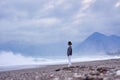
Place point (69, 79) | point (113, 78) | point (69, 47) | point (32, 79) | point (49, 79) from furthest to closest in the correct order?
point (69, 47) < point (32, 79) < point (49, 79) < point (69, 79) < point (113, 78)

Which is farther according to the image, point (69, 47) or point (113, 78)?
point (69, 47)

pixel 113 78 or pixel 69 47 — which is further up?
pixel 69 47

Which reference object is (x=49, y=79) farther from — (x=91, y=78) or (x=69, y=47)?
(x=69, y=47)

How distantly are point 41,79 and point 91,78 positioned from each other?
11.8ft

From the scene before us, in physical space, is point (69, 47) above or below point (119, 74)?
above

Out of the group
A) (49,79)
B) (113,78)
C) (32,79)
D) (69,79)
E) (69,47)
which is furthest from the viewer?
(69,47)

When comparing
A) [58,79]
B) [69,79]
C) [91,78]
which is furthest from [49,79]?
[91,78]

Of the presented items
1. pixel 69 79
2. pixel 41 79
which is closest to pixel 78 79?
pixel 69 79

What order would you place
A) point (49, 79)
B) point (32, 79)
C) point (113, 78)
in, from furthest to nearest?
1. point (32, 79)
2. point (49, 79)
3. point (113, 78)

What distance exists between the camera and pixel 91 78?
1224 centimetres

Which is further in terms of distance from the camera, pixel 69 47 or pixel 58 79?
pixel 69 47

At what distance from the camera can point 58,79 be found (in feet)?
46.0

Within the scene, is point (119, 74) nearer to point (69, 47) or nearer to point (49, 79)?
point (49, 79)

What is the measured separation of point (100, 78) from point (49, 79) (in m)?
3.01
